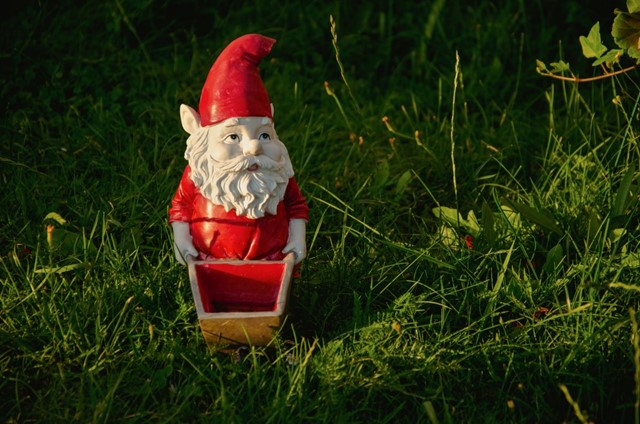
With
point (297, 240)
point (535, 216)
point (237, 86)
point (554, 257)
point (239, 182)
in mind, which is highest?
point (237, 86)

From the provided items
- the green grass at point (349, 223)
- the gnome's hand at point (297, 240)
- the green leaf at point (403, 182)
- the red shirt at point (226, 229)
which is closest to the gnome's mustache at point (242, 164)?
the red shirt at point (226, 229)

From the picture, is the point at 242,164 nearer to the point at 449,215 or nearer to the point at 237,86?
the point at 237,86

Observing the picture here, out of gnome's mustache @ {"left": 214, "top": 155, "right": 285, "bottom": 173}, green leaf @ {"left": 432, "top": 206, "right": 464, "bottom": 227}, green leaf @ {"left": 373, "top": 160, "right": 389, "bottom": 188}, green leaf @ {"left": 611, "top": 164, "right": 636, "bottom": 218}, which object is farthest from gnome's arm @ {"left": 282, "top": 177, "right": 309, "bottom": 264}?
green leaf @ {"left": 611, "top": 164, "right": 636, "bottom": 218}

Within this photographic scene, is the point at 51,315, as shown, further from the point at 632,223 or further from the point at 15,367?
the point at 632,223

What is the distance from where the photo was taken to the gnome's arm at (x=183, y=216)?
110 inches

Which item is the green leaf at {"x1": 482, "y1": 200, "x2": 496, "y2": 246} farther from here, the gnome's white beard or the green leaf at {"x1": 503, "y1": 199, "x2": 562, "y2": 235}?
the gnome's white beard

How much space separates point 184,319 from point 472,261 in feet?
3.29

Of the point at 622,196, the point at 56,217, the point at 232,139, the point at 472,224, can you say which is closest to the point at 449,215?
the point at 472,224

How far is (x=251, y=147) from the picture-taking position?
8.81ft

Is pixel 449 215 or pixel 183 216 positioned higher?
pixel 183 216

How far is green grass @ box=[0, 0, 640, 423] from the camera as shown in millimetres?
2623

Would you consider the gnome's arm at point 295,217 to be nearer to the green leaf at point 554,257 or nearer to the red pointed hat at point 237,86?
the red pointed hat at point 237,86

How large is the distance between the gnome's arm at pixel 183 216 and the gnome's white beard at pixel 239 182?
0.06 m

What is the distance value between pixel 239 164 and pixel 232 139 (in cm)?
8
